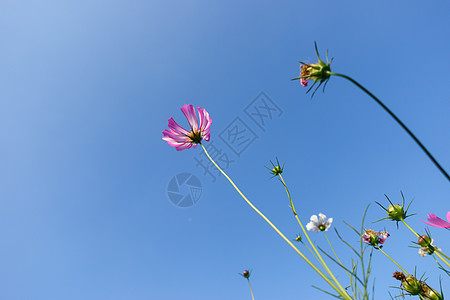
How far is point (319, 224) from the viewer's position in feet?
4.12

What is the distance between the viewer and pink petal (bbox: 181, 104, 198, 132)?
1246 millimetres

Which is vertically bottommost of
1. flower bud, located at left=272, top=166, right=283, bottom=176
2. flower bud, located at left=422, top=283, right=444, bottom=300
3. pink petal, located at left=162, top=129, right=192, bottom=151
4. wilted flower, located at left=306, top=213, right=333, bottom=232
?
flower bud, located at left=422, top=283, right=444, bottom=300

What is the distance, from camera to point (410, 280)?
106 centimetres

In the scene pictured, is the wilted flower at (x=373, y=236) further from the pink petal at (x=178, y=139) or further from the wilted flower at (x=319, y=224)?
the pink petal at (x=178, y=139)

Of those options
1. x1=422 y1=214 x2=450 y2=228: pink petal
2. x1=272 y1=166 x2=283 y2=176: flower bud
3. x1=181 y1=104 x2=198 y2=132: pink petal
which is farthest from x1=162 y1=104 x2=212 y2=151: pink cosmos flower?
Result: x1=422 y1=214 x2=450 y2=228: pink petal

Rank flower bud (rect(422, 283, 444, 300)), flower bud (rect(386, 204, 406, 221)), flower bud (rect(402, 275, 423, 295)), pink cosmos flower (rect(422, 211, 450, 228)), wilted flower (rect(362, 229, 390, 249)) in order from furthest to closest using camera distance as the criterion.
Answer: wilted flower (rect(362, 229, 390, 249)), flower bud (rect(386, 204, 406, 221)), flower bud (rect(402, 275, 423, 295)), flower bud (rect(422, 283, 444, 300)), pink cosmos flower (rect(422, 211, 450, 228))

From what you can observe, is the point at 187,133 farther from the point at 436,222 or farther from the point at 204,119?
the point at 436,222

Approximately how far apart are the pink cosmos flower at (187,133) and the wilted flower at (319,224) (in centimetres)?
74

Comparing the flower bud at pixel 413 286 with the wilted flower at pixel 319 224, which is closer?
the flower bud at pixel 413 286

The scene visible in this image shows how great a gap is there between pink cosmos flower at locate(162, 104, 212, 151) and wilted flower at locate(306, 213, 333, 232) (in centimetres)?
74

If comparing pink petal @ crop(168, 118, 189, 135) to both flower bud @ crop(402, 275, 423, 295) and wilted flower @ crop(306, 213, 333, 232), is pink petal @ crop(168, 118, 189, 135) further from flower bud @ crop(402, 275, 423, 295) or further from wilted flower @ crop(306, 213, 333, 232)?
flower bud @ crop(402, 275, 423, 295)

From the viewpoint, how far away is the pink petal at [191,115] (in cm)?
125

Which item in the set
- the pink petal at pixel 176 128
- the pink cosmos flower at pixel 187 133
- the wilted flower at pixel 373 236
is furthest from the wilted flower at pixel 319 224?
the pink petal at pixel 176 128

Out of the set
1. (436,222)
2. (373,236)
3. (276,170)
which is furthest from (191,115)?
(373,236)
